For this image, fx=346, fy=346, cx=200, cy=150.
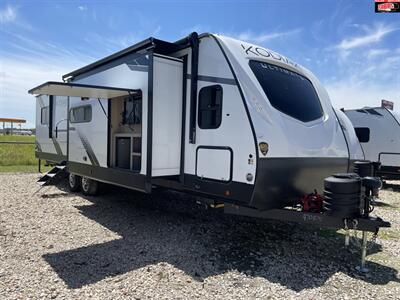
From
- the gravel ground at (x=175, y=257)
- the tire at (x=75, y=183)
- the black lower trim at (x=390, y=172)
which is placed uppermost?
the black lower trim at (x=390, y=172)

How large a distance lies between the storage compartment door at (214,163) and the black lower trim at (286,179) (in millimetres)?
476

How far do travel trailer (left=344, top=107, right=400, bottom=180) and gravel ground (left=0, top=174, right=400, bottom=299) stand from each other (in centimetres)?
481

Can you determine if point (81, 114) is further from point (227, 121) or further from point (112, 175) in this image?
point (227, 121)

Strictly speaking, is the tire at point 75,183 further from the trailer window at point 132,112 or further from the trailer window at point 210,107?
the trailer window at point 210,107

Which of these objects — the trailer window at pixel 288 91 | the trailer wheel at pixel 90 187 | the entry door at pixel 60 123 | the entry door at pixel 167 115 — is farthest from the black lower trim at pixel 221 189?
the entry door at pixel 60 123

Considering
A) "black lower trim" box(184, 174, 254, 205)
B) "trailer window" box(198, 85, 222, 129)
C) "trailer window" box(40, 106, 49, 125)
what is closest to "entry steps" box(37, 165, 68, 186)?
"trailer window" box(40, 106, 49, 125)

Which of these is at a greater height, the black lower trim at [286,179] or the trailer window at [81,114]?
the trailer window at [81,114]

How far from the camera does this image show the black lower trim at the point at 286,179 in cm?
435

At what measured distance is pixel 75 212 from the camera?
698 cm

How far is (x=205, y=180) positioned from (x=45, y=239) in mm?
2590

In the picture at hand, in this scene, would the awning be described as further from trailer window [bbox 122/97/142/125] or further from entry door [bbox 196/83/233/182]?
entry door [bbox 196/83/233/182]

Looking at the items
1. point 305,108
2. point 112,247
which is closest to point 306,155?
point 305,108

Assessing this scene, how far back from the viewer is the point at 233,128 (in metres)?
4.57

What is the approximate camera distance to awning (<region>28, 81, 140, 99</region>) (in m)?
5.43
